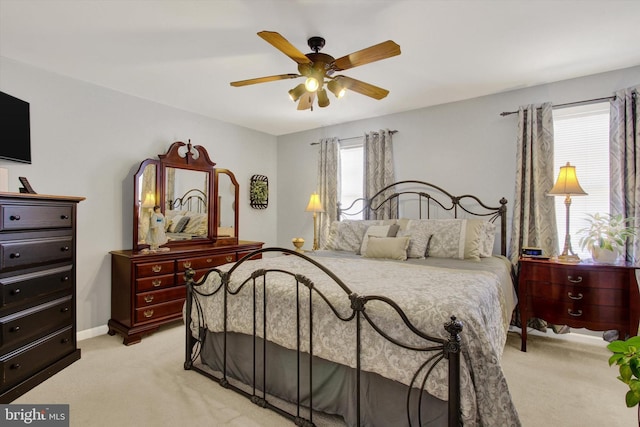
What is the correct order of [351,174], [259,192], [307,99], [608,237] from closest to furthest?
[307,99]
[608,237]
[351,174]
[259,192]

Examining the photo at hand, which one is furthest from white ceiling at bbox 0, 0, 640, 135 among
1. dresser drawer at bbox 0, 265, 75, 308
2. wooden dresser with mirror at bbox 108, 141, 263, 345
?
dresser drawer at bbox 0, 265, 75, 308

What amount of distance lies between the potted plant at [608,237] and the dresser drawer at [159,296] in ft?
13.0

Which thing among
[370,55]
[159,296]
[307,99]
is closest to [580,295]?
[370,55]

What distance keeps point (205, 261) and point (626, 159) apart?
425cm

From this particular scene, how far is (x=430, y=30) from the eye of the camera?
7.67 ft

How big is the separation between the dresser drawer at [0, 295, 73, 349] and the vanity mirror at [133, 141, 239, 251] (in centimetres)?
95

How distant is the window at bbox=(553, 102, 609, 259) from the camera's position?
308 centimetres

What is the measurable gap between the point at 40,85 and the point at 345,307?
11.1ft

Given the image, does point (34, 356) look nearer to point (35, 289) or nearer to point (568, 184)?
point (35, 289)

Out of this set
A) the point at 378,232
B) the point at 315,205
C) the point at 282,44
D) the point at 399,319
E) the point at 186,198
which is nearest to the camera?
the point at 399,319

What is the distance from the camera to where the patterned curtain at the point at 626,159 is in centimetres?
282

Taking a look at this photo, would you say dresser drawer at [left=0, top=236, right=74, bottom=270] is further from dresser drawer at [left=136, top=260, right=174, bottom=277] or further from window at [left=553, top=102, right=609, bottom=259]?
window at [left=553, top=102, right=609, bottom=259]

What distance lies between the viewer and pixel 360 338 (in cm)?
163

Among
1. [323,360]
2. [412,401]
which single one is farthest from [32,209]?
[412,401]
